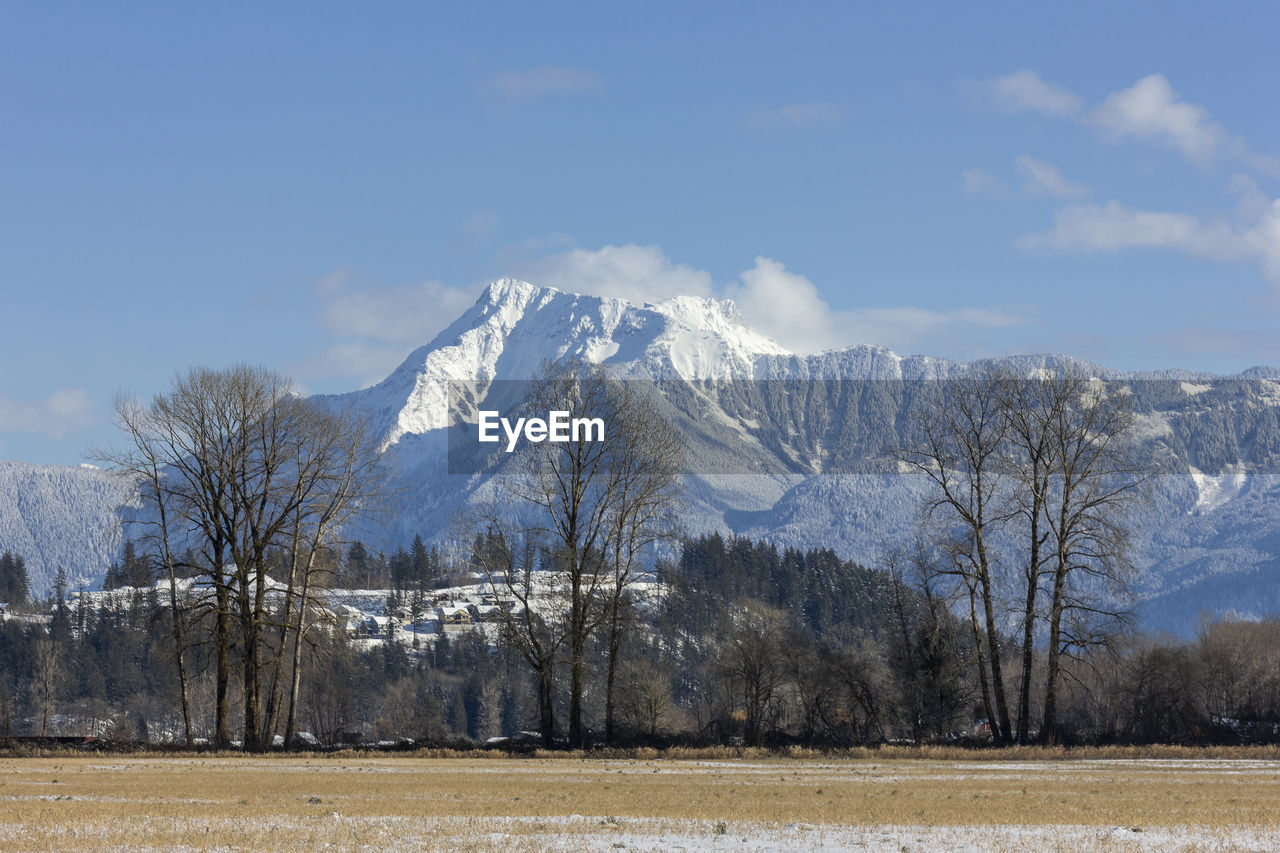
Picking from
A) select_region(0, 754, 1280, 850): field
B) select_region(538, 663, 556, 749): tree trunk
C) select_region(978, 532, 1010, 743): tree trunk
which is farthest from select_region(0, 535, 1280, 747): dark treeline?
select_region(0, 754, 1280, 850): field

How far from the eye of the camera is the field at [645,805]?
783 inches

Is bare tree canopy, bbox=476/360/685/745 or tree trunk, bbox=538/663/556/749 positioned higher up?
bare tree canopy, bbox=476/360/685/745

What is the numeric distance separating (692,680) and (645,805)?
15295cm

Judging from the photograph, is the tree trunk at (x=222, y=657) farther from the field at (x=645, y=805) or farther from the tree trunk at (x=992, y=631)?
the tree trunk at (x=992, y=631)

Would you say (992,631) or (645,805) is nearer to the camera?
(645,805)

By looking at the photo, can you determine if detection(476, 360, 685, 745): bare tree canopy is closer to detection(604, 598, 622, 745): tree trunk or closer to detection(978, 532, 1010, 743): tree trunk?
detection(604, 598, 622, 745): tree trunk

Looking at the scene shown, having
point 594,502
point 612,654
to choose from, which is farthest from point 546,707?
point 594,502

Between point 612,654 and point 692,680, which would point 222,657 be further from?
point 692,680

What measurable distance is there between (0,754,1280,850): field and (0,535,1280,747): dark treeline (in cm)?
1019

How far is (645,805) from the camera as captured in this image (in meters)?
25.7

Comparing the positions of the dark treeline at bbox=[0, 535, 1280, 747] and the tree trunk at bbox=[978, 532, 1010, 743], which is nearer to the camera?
the tree trunk at bbox=[978, 532, 1010, 743]

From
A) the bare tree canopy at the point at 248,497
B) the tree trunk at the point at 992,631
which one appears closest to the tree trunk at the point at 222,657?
the bare tree canopy at the point at 248,497

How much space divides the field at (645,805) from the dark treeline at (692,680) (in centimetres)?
1019

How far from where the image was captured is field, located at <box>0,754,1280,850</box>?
19891 millimetres
